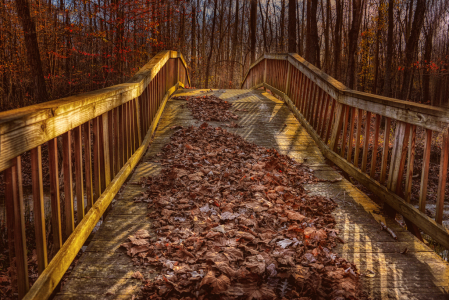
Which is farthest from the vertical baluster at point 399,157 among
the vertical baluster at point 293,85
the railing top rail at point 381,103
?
the vertical baluster at point 293,85

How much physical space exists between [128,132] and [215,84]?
30.8 metres

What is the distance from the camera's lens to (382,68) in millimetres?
26516

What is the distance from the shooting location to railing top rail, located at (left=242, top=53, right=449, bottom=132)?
282 cm

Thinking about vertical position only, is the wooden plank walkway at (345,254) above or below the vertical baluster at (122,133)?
below

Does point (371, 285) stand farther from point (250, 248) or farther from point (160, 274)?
point (160, 274)

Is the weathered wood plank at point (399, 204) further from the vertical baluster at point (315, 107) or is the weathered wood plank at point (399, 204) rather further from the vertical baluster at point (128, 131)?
the vertical baluster at point (128, 131)

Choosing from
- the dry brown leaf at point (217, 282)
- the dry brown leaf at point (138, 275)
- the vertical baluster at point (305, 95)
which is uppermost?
the vertical baluster at point (305, 95)

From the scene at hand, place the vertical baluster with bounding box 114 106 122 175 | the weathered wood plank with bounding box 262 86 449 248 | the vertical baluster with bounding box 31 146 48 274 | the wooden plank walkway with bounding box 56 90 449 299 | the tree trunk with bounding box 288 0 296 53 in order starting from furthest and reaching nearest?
1. the tree trunk with bounding box 288 0 296 53
2. the vertical baluster with bounding box 114 106 122 175
3. the weathered wood plank with bounding box 262 86 449 248
4. the wooden plank walkway with bounding box 56 90 449 299
5. the vertical baluster with bounding box 31 146 48 274

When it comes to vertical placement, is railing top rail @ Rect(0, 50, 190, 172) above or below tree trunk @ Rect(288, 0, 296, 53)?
below

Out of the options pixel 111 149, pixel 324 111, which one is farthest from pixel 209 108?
pixel 111 149

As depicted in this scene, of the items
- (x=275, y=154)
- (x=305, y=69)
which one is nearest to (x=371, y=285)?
(x=275, y=154)

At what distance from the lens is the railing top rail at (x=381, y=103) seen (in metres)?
2.82

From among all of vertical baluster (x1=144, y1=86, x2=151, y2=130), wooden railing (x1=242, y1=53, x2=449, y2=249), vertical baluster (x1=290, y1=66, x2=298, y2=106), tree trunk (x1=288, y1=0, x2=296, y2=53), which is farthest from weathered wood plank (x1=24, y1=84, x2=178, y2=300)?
tree trunk (x1=288, y1=0, x2=296, y2=53)

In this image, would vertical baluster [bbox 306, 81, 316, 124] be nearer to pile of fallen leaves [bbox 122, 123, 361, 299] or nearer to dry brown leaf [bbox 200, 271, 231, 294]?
pile of fallen leaves [bbox 122, 123, 361, 299]
